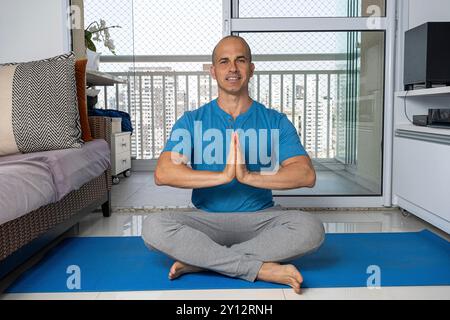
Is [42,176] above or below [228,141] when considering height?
below

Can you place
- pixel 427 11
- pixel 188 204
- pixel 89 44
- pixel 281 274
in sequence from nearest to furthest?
pixel 281 274
pixel 427 11
pixel 188 204
pixel 89 44

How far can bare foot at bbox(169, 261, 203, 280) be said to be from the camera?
1.76 meters

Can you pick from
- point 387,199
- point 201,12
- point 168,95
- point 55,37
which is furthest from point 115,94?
point 387,199

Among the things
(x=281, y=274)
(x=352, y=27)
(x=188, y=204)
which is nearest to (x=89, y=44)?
(x=188, y=204)

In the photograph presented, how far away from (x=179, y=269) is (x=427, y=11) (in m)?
2.38

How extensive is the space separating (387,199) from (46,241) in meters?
2.19

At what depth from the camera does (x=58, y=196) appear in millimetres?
1996

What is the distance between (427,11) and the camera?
10.1 feet

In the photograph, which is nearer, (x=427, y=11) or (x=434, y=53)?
(x=434, y=53)

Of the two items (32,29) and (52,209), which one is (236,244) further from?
(32,29)

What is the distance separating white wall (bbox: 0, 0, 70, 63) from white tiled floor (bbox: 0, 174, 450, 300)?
3.72 feet

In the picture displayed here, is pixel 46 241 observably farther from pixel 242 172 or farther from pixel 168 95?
pixel 168 95

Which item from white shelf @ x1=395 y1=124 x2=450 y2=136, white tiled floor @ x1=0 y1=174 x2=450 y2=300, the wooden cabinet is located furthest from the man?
the wooden cabinet

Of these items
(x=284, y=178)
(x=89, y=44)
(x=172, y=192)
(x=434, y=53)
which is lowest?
(x=172, y=192)
